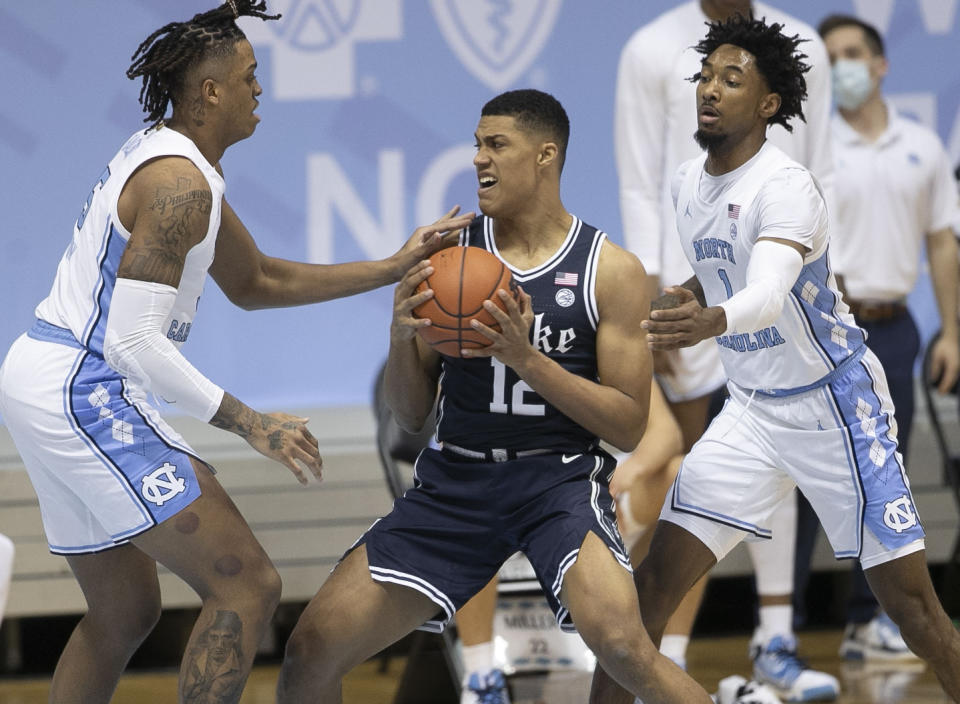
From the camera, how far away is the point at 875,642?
582 cm

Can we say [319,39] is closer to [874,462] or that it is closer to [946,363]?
[946,363]

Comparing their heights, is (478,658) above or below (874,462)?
below

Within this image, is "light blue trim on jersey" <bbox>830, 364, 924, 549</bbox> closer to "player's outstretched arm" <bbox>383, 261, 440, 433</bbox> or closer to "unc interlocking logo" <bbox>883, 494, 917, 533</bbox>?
"unc interlocking logo" <bbox>883, 494, 917, 533</bbox>

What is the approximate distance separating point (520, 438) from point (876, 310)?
2615 mm

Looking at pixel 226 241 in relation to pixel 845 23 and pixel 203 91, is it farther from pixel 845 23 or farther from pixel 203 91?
pixel 845 23

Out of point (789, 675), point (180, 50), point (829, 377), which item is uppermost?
point (180, 50)

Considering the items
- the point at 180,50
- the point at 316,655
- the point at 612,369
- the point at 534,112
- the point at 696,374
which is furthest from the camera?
the point at 696,374

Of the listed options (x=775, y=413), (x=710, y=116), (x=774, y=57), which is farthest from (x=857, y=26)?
(x=775, y=413)

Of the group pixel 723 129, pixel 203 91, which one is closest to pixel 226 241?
pixel 203 91

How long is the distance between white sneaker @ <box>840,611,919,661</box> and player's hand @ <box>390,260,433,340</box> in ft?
10.0

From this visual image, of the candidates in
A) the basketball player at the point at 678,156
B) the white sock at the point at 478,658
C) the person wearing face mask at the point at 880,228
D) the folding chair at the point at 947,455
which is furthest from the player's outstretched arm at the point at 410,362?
the folding chair at the point at 947,455

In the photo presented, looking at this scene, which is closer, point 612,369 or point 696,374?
point 612,369

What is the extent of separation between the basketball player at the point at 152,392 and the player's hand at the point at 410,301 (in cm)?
36

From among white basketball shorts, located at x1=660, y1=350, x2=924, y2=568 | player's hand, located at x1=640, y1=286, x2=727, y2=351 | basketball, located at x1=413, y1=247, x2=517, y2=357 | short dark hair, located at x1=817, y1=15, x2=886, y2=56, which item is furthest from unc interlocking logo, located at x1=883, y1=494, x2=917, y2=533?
short dark hair, located at x1=817, y1=15, x2=886, y2=56
